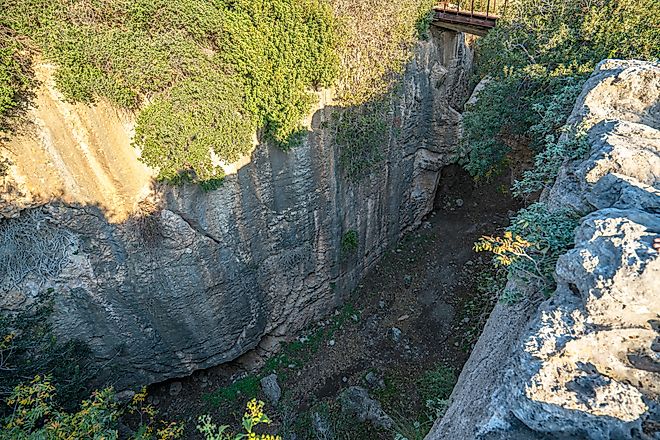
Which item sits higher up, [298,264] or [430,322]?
[298,264]

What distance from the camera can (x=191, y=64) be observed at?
7457 millimetres

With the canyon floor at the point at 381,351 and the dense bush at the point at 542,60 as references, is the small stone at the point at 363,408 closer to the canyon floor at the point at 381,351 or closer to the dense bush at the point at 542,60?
the canyon floor at the point at 381,351

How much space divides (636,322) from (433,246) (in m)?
10.3

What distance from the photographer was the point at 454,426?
422 centimetres

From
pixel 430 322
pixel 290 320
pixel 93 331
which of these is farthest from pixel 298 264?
pixel 93 331

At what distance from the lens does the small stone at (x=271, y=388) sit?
33.2 ft

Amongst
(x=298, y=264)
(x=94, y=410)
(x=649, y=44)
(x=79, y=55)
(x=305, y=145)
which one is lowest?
(x=298, y=264)

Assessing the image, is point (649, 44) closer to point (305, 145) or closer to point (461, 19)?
point (461, 19)

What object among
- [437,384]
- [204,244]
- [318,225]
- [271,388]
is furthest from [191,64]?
[437,384]

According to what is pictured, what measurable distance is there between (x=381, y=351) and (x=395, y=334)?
661 millimetres

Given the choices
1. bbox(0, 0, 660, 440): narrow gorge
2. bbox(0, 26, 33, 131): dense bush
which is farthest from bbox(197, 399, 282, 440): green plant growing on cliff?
bbox(0, 26, 33, 131): dense bush

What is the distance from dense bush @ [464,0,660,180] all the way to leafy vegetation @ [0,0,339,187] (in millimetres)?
4909

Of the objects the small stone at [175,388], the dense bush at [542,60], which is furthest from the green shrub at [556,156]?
the small stone at [175,388]

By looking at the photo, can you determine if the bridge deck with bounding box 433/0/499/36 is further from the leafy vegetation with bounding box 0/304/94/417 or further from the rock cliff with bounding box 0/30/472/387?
the leafy vegetation with bounding box 0/304/94/417
